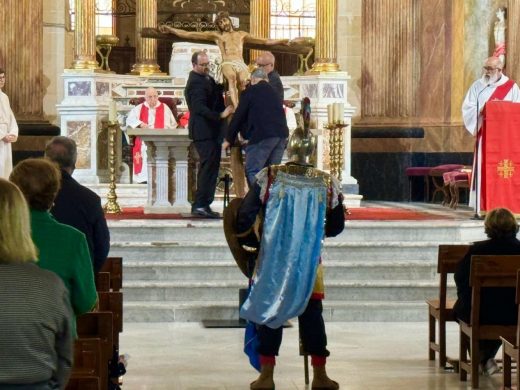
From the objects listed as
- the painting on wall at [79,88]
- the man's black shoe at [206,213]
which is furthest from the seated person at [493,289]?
the painting on wall at [79,88]

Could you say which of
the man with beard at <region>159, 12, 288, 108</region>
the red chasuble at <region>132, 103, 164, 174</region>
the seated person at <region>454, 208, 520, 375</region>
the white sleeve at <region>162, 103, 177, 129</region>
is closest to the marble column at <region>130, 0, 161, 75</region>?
the white sleeve at <region>162, 103, 177, 129</region>

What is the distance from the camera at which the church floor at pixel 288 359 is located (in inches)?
373

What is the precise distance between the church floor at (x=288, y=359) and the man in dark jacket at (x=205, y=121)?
298 cm

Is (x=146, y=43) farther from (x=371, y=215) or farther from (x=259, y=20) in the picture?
(x=371, y=215)

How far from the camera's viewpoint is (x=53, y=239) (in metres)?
6.09

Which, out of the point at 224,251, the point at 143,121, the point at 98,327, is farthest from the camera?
the point at 143,121

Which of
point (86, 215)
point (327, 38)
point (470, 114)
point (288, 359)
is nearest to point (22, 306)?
point (86, 215)

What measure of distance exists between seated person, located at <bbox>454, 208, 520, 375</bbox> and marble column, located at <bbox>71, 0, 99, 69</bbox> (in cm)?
1121

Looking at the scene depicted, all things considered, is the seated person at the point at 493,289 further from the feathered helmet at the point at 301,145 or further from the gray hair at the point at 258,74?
the gray hair at the point at 258,74

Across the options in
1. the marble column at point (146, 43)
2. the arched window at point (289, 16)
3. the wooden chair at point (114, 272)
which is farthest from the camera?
the arched window at point (289, 16)

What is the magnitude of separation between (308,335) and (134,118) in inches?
411

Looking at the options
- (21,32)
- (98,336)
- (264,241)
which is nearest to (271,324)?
(264,241)

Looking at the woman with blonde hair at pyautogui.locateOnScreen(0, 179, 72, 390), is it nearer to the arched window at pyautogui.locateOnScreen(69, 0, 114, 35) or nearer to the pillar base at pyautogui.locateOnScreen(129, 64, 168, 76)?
the pillar base at pyautogui.locateOnScreen(129, 64, 168, 76)

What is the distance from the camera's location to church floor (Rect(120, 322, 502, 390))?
31.1ft
